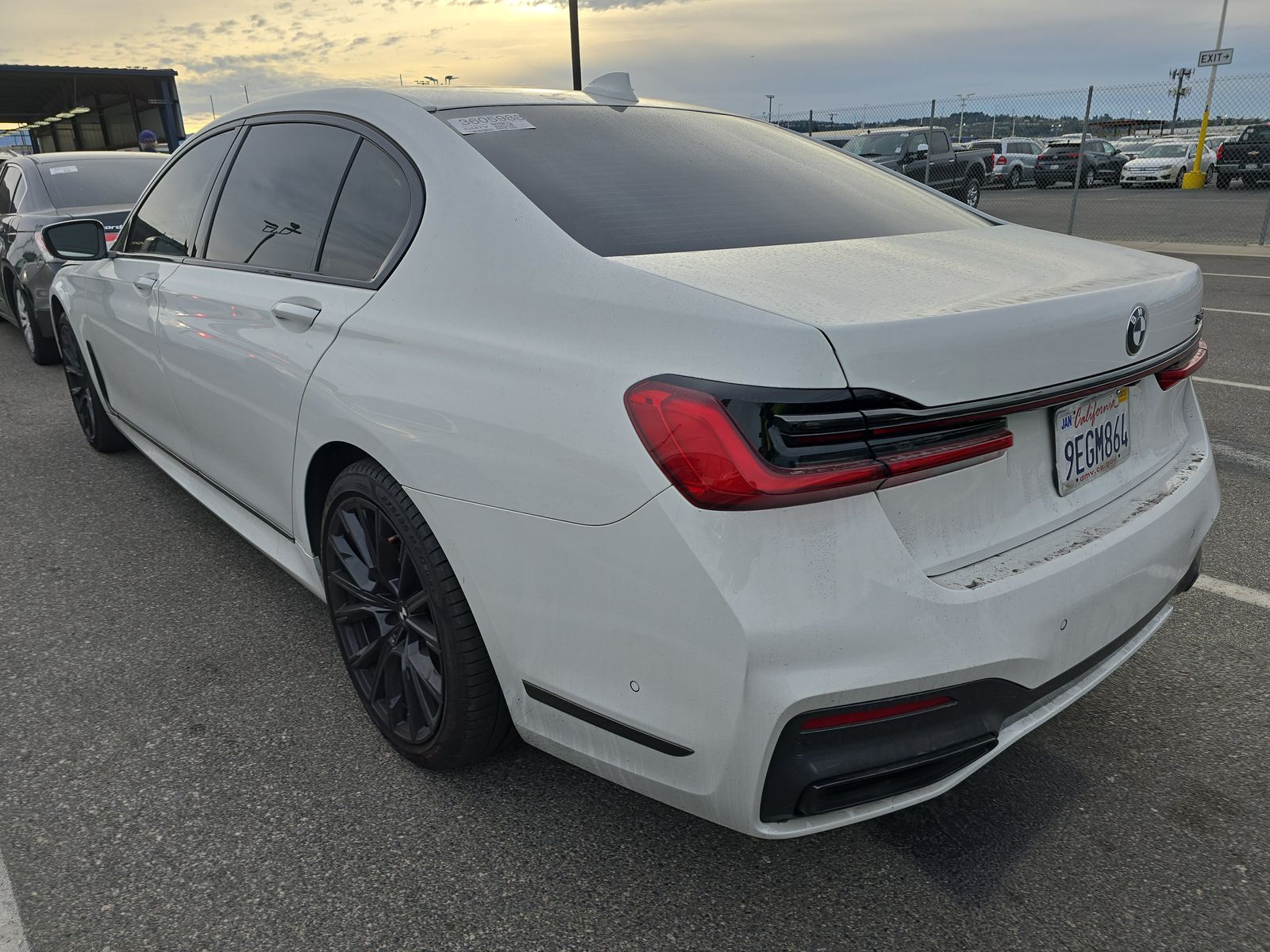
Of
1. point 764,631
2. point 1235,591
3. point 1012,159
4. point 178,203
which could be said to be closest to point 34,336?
point 178,203

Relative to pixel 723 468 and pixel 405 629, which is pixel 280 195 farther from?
pixel 723 468

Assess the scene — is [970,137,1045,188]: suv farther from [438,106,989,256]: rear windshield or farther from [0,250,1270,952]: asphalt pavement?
[0,250,1270,952]: asphalt pavement

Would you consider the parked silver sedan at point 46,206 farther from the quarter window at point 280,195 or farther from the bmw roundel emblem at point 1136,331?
the bmw roundel emblem at point 1136,331

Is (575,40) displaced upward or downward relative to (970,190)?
upward

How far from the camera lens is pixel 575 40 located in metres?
20.7

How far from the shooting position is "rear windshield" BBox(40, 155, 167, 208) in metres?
7.25

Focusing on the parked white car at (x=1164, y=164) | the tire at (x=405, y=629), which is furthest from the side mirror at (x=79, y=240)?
the parked white car at (x=1164, y=164)

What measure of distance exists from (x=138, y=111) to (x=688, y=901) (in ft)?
70.8

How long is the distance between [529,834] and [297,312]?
54.3 inches

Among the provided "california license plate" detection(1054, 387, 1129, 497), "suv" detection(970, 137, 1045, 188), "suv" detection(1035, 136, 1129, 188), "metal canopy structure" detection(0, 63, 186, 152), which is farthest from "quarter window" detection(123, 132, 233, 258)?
"suv" detection(970, 137, 1045, 188)

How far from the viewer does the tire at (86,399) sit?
4.67 metres

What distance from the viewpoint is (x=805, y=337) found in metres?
1.48

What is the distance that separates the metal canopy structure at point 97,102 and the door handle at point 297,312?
15.5 meters

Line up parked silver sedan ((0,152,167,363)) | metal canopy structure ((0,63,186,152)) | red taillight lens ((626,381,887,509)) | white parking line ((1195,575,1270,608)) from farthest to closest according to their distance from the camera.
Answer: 1. metal canopy structure ((0,63,186,152))
2. parked silver sedan ((0,152,167,363))
3. white parking line ((1195,575,1270,608))
4. red taillight lens ((626,381,887,509))
